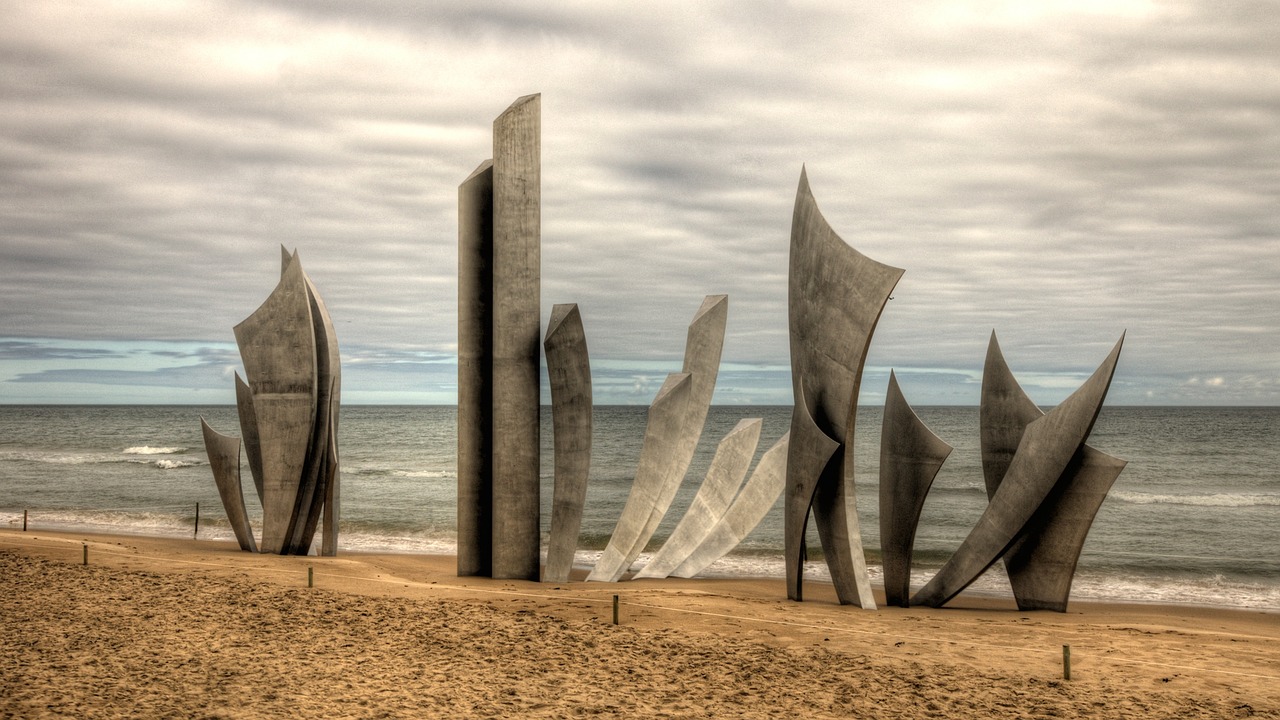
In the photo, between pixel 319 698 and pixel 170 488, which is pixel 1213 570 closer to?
pixel 319 698

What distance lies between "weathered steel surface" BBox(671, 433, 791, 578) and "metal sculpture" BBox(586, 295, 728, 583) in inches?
40.6

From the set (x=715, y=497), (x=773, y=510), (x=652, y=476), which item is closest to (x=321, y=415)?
(x=652, y=476)

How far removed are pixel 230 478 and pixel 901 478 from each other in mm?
9543

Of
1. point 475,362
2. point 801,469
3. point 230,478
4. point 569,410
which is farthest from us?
point 230,478

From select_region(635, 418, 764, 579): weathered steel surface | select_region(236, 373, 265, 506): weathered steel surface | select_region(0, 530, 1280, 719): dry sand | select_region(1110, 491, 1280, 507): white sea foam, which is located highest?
select_region(236, 373, 265, 506): weathered steel surface

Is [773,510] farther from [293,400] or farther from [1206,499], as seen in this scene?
[293,400]

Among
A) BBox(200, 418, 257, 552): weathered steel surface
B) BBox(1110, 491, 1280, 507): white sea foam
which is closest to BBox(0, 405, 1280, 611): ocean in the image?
BBox(1110, 491, 1280, 507): white sea foam

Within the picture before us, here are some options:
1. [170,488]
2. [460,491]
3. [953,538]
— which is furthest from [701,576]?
[170,488]

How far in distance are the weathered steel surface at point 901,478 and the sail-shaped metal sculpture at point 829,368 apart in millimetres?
520

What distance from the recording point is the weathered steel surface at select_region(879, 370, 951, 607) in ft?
33.8

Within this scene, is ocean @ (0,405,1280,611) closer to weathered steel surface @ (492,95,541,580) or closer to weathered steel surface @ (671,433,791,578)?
weathered steel surface @ (671,433,791,578)

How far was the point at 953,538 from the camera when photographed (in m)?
21.4

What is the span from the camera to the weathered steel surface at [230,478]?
13688 mm

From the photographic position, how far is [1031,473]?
33.2ft
